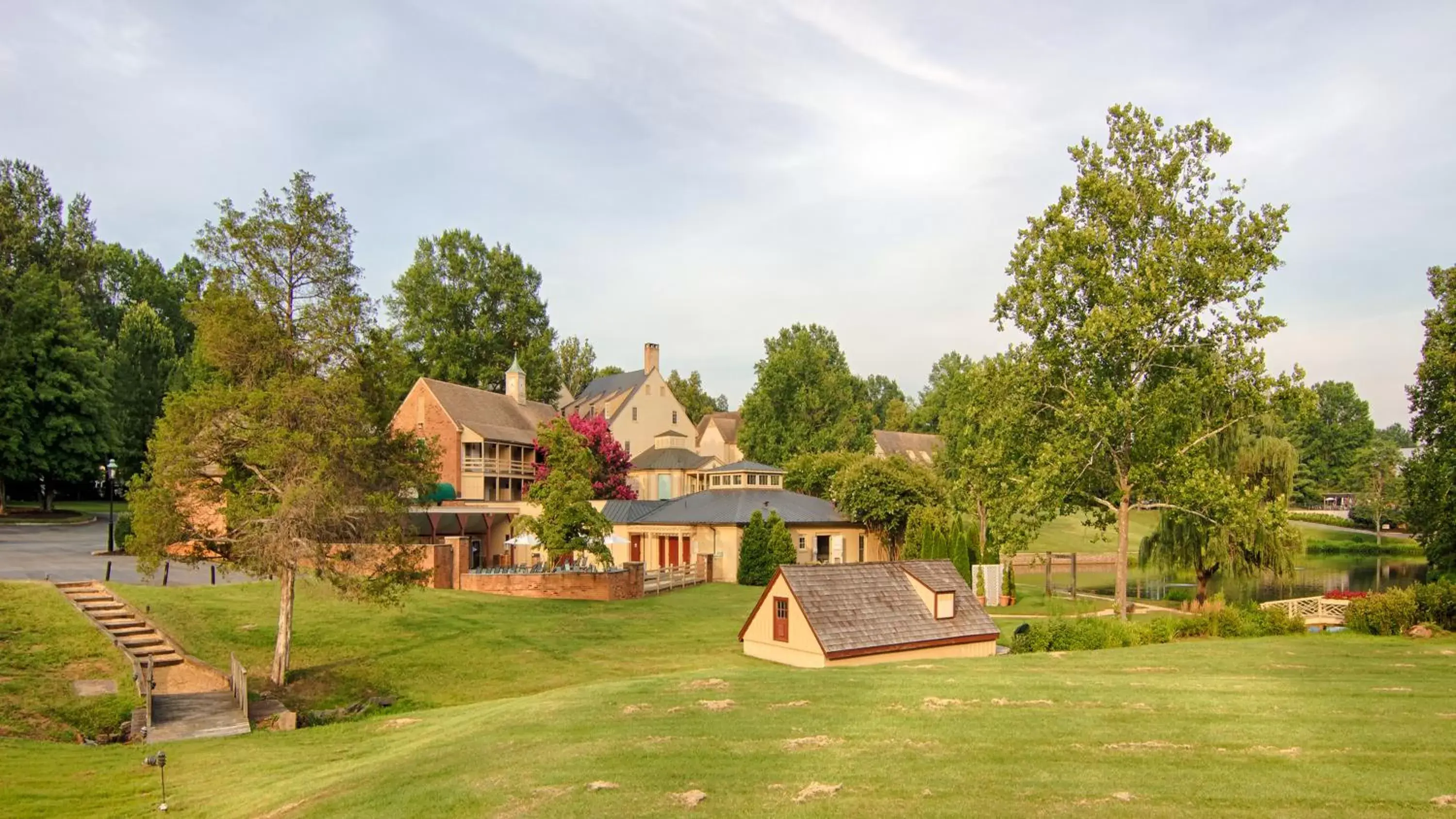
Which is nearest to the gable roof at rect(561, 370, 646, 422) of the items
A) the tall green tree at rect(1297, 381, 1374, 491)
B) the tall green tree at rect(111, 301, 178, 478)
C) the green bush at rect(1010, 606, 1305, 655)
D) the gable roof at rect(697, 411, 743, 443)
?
the gable roof at rect(697, 411, 743, 443)

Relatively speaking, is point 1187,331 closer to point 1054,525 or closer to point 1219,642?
point 1219,642

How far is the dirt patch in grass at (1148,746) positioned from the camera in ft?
38.5

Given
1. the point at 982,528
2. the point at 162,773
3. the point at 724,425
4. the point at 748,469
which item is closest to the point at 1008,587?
the point at 982,528

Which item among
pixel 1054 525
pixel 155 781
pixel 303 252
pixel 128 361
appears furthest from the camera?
pixel 1054 525

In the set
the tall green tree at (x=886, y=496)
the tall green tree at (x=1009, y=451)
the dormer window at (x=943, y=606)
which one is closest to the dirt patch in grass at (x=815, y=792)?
the dormer window at (x=943, y=606)

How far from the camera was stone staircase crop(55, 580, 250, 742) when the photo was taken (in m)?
16.5

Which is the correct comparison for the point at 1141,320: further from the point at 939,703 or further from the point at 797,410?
the point at 797,410

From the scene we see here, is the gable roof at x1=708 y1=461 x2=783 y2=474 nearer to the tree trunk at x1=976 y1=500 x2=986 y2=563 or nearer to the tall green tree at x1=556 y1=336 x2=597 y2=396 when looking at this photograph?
the tree trunk at x1=976 y1=500 x2=986 y2=563

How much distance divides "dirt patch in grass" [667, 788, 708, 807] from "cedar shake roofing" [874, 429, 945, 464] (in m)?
77.0

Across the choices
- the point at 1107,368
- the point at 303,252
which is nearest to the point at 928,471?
the point at 1107,368

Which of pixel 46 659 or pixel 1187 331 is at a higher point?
pixel 1187 331

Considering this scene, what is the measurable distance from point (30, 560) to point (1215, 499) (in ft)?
123

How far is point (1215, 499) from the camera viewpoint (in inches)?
981

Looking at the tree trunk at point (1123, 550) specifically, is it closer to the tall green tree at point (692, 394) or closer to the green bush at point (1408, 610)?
the green bush at point (1408, 610)
